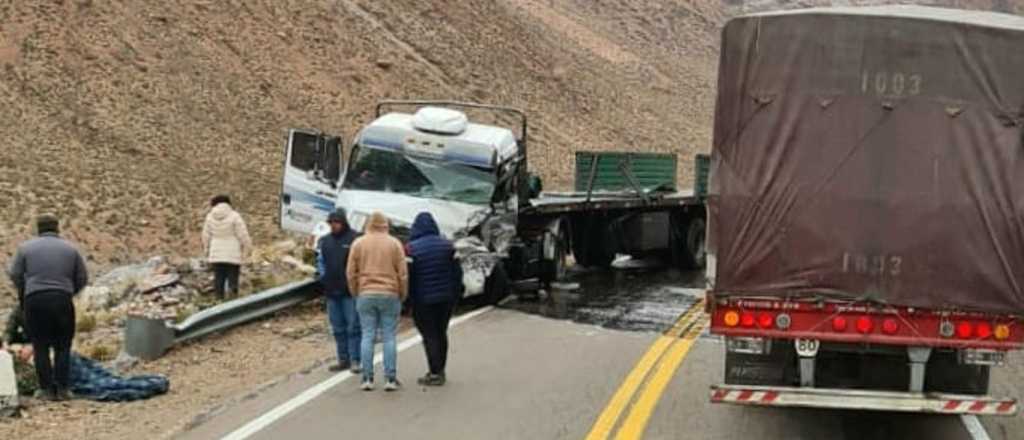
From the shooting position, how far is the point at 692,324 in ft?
50.7

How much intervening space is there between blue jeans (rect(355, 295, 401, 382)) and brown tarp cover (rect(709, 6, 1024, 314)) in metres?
3.15

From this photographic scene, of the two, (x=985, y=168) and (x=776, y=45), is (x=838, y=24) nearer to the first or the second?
(x=776, y=45)

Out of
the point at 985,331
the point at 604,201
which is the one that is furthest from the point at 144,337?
the point at 604,201

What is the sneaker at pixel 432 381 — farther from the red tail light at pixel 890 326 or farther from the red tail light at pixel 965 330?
the red tail light at pixel 965 330

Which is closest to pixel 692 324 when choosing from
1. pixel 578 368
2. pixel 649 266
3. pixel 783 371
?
pixel 578 368

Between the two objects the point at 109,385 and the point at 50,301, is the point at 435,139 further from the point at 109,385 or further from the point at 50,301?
the point at 50,301

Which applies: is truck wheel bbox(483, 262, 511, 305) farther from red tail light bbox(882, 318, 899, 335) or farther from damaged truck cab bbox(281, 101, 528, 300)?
red tail light bbox(882, 318, 899, 335)

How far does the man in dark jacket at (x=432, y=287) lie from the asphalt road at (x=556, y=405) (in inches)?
12.2

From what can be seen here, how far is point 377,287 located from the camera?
10867mm

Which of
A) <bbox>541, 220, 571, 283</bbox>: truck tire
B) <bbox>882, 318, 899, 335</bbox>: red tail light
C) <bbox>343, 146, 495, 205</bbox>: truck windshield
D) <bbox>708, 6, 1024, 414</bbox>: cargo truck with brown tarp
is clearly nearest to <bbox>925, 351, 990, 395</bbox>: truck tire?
<bbox>708, 6, 1024, 414</bbox>: cargo truck with brown tarp

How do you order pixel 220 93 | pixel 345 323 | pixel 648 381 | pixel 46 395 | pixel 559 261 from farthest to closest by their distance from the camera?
pixel 220 93 < pixel 559 261 < pixel 345 323 < pixel 648 381 < pixel 46 395

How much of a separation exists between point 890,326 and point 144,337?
6842mm

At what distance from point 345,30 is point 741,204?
34.1 metres

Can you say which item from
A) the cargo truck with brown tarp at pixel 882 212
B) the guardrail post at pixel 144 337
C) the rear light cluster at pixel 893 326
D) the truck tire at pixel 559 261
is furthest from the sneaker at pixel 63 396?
the truck tire at pixel 559 261
